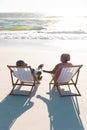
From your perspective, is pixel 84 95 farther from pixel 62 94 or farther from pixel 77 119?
pixel 77 119

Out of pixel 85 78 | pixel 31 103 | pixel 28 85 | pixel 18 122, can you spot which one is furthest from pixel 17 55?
pixel 18 122

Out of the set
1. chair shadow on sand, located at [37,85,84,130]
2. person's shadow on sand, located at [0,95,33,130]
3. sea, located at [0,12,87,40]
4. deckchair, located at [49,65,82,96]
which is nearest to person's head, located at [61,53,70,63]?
deckchair, located at [49,65,82,96]

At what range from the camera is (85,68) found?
32.8ft

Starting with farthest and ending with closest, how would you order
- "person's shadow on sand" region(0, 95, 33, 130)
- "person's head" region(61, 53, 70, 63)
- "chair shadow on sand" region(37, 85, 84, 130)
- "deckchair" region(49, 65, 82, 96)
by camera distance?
"person's head" region(61, 53, 70, 63) → "deckchair" region(49, 65, 82, 96) → "person's shadow on sand" region(0, 95, 33, 130) → "chair shadow on sand" region(37, 85, 84, 130)

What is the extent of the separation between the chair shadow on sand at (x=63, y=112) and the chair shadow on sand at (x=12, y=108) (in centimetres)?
38

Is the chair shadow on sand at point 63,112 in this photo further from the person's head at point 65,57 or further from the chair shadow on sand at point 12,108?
the person's head at point 65,57

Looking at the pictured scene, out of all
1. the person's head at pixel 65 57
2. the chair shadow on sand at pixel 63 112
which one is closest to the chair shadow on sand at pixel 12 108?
the chair shadow on sand at pixel 63 112

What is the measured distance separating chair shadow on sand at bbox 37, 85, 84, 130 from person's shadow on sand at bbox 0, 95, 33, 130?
0.40 metres

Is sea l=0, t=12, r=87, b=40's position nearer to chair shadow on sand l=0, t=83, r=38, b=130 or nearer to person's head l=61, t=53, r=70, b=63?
person's head l=61, t=53, r=70, b=63

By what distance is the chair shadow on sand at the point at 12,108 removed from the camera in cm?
548

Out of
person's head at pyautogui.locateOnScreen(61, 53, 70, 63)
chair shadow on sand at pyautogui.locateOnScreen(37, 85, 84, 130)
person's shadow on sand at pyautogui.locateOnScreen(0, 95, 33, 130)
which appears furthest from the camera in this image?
person's head at pyautogui.locateOnScreen(61, 53, 70, 63)

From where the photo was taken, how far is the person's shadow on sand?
5480 mm

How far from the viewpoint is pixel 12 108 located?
6262 mm

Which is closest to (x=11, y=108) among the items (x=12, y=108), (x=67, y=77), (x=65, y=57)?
(x=12, y=108)
